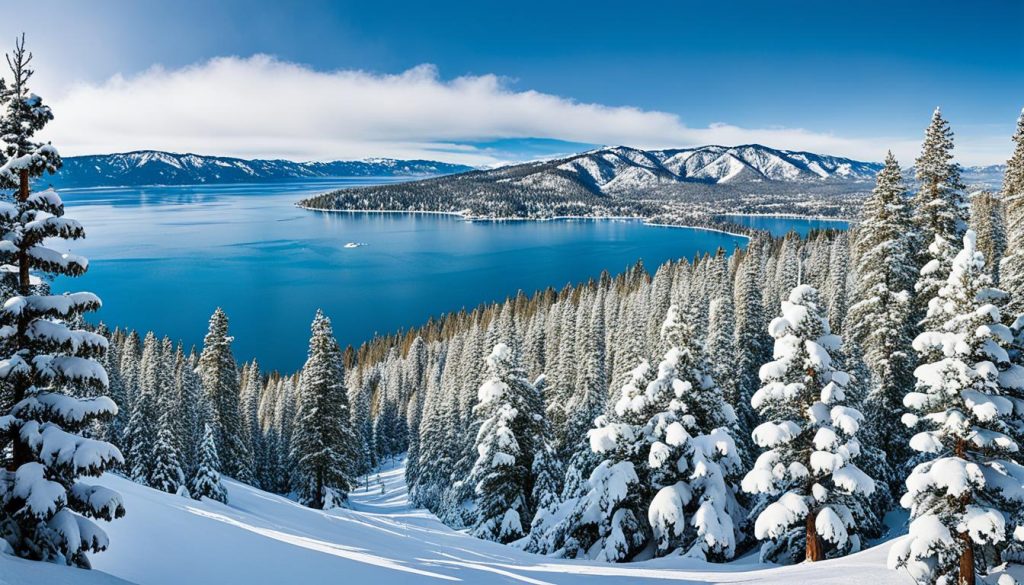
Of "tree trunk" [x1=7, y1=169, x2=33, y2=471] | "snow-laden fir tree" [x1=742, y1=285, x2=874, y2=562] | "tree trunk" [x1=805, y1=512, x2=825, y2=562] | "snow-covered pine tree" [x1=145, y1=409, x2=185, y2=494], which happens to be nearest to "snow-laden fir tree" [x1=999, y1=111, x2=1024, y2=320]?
"snow-laden fir tree" [x1=742, y1=285, x2=874, y2=562]

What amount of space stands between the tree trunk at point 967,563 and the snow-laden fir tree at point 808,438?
283 centimetres

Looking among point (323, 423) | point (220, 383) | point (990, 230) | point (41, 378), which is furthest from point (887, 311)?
point (220, 383)

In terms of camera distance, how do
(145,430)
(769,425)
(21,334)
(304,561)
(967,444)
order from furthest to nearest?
(145,430) < (769,425) < (304,561) < (967,444) < (21,334)

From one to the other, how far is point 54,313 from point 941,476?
1677 centimetres

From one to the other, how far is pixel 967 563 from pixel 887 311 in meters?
14.2

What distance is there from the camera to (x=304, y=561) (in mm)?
13977

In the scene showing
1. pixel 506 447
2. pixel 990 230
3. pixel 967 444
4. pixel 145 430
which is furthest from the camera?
pixel 990 230

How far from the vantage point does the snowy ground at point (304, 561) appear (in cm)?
1143

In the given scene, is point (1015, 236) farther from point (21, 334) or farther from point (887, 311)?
point (21, 334)

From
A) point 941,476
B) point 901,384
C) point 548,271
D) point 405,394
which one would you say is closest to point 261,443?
point 405,394

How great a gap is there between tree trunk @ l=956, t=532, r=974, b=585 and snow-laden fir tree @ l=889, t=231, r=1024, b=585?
0.06ft

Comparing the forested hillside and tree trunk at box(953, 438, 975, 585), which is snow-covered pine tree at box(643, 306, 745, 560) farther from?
tree trunk at box(953, 438, 975, 585)

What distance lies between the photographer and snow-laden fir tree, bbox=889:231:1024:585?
1152cm

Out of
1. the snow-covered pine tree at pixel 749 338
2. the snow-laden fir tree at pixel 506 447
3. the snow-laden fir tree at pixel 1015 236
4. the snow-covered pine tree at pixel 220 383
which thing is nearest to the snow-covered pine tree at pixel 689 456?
the snow-laden fir tree at pixel 506 447
